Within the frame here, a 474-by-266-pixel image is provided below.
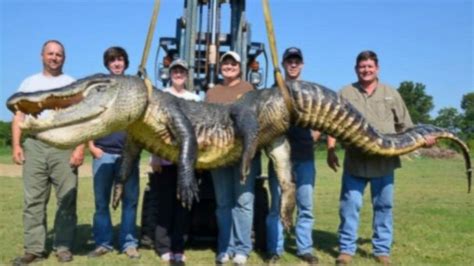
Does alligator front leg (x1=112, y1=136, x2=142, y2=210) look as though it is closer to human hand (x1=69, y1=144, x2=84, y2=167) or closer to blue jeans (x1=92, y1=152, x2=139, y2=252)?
blue jeans (x1=92, y1=152, x2=139, y2=252)

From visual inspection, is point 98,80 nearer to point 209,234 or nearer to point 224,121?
point 224,121

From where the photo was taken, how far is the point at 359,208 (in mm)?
6270

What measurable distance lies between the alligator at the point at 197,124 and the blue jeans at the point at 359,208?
69cm

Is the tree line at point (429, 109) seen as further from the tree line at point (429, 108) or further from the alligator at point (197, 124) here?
the alligator at point (197, 124)

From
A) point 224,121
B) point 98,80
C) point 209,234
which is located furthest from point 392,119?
point 98,80

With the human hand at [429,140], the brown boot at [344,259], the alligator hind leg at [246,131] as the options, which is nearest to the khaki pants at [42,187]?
the alligator hind leg at [246,131]

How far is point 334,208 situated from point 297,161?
17.9ft

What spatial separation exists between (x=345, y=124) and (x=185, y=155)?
1579 mm

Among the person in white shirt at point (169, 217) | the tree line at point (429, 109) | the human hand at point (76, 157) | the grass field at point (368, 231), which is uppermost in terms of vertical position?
the tree line at point (429, 109)

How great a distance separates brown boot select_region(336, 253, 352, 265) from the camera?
6215 mm

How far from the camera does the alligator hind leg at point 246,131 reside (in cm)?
503

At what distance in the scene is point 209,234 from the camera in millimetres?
6984

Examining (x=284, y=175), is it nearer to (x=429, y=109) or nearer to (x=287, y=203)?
(x=287, y=203)

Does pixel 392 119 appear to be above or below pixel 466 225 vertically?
above
